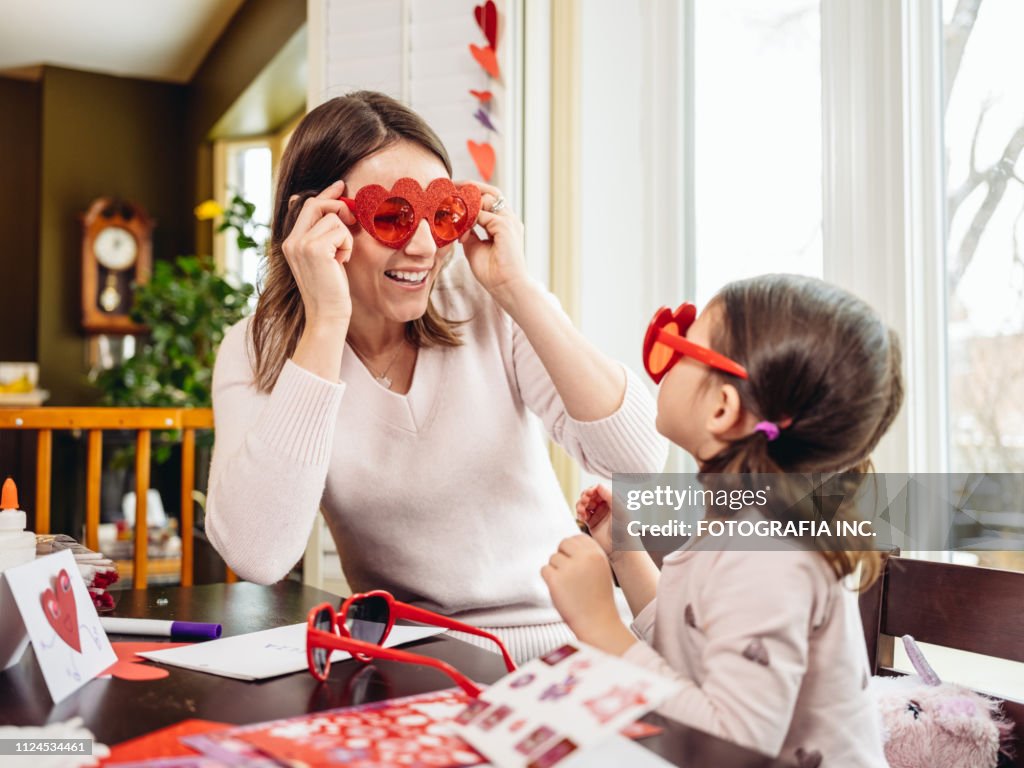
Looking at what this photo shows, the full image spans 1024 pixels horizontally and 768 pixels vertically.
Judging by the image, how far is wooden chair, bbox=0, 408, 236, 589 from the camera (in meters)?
2.03

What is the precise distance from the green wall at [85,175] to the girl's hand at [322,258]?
531 centimetres

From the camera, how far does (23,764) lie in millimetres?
671

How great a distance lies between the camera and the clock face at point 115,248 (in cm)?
611

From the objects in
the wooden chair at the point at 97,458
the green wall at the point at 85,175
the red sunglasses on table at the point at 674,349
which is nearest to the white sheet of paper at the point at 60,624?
the red sunglasses on table at the point at 674,349

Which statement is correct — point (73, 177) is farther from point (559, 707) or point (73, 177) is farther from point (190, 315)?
point (559, 707)

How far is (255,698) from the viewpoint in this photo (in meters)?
0.84

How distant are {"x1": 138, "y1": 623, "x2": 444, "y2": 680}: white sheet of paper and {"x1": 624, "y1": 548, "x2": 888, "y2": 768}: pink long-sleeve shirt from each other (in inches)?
13.7

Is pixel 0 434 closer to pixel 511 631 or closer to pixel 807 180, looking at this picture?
pixel 511 631

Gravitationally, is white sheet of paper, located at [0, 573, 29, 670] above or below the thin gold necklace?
below

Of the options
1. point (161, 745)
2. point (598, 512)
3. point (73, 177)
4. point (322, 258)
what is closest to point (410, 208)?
point (322, 258)

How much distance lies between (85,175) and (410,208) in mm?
5655

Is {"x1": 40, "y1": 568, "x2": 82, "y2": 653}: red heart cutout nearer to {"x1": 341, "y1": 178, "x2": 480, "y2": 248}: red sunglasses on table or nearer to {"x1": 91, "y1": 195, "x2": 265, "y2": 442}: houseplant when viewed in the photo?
{"x1": 341, "y1": 178, "x2": 480, "y2": 248}: red sunglasses on table

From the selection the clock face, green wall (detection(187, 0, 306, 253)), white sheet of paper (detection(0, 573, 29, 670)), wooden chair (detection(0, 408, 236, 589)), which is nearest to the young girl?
white sheet of paper (detection(0, 573, 29, 670))

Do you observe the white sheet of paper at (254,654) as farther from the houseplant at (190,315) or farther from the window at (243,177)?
the window at (243,177)
